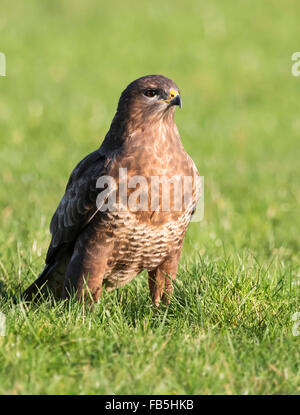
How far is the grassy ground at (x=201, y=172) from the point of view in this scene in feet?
12.1

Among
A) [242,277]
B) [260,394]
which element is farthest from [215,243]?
[260,394]

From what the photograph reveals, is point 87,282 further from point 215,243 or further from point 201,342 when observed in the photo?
point 215,243

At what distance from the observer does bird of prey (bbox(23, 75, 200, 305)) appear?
14.9 feet

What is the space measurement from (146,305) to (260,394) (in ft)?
4.50
